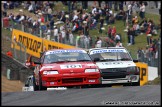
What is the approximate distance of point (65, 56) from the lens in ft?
60.7

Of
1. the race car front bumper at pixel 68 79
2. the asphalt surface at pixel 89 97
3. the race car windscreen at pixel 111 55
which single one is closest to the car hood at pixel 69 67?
the race car front bumper at pixel 68 79

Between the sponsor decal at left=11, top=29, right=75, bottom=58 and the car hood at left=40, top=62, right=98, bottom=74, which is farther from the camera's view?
the sponsor decal at left=11, top=29, right=75, bottom=58

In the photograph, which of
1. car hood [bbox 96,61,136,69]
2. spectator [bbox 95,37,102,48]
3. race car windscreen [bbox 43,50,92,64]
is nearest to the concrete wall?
spectator [bbox 95,37,102,48]

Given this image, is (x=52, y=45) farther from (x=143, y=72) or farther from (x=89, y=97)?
(x=89, y=97)

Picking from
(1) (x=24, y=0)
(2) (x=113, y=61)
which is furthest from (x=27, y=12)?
(2) (x=113, y=61)

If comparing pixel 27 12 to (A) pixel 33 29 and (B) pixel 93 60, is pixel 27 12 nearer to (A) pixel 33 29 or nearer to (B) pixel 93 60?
(A) pixel 33 29

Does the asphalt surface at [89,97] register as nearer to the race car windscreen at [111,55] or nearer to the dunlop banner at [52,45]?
the race car windscreen at [111,55]

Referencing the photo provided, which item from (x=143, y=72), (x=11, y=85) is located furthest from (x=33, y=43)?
(x=143, y=72)

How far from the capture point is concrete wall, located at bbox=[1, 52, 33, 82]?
32.6 m

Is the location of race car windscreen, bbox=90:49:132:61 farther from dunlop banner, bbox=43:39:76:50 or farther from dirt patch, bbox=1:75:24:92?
dunlop banner, bbox=43:39:76:50

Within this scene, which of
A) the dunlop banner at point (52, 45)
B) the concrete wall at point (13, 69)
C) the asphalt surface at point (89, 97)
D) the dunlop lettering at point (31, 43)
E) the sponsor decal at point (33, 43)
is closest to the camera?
the asphalt surface at point (89, 97)

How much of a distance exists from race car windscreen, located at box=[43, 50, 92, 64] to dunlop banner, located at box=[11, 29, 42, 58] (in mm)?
16995

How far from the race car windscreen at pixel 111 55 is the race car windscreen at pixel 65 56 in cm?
103

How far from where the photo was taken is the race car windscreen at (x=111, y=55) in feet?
64.4
